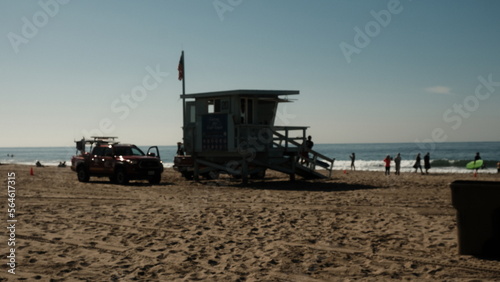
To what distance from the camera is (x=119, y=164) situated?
23297mm

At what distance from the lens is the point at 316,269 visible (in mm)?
6957

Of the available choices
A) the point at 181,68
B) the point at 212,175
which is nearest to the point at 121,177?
the point at 212,175

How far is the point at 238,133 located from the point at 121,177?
611 cm

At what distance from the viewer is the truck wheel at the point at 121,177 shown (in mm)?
22984

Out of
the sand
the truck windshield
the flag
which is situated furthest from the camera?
the flag

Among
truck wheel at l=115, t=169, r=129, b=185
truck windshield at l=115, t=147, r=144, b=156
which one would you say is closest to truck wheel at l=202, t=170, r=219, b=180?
truck windshield at l=115, t=147, r=144, b=156

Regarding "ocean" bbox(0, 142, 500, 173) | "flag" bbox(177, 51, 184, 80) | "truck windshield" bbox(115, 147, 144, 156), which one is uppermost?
"flag" bbox(177, 51, 184, 80)

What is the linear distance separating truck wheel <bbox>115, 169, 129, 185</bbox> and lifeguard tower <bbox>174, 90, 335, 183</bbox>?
313 cm

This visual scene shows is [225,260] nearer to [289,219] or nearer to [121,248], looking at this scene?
[121,248]

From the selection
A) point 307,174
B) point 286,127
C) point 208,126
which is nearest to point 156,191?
point 208,126

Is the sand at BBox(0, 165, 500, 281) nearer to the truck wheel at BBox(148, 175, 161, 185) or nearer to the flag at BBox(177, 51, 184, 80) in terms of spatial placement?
the truck wheel at BBox(148, 175, 161, 185)

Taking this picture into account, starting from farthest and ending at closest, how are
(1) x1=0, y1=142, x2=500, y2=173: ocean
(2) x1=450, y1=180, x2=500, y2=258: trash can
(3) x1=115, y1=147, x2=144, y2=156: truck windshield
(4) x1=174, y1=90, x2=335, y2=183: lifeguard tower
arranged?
1. (1) x1=0, y1=142, x2=500, y2=173: ocean
2. (3) x1=115, y1=147, x2=144, y2=156: truck windshield
3. (4) x1=174, y1=90, x2=335, y2=183: lifeguard tower
4. (2) x1=450, y1=180, x2=500, y2=258: trash can

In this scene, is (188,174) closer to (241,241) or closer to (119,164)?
(119,164)

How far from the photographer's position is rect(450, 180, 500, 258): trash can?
6.86 meters
